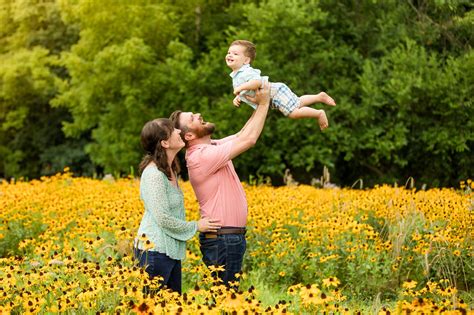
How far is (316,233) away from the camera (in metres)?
6.70

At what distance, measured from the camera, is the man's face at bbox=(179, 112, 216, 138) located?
4.54m

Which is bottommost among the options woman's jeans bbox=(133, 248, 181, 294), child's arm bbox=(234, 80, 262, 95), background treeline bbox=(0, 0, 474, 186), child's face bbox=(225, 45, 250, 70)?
background treeline bbox=(0, 0, 474, 186)

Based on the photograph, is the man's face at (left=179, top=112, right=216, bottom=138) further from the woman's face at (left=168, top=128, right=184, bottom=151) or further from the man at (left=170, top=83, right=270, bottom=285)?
the woman's face at (left=168, top=128, right=184, bottom=151)

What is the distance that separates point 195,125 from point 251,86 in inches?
16.9

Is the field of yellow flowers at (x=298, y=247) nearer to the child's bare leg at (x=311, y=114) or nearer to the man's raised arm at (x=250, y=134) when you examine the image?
the man's raised arm at (x=250, y=134)

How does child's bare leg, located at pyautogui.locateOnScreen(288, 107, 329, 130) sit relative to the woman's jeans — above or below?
above

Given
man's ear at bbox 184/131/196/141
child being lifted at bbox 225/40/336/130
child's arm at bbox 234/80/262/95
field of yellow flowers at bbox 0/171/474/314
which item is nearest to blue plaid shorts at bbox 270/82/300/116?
child being lifted at bbox 225/40/336/130

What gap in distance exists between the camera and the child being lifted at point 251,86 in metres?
4.68

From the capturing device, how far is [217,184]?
4.54 m

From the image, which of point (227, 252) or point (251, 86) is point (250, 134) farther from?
point (227, 252)

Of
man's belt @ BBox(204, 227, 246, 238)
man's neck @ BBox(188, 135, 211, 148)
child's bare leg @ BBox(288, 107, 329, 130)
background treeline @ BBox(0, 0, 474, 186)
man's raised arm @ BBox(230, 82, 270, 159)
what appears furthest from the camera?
background treeline @ BBox(0, 0, 474, 186)

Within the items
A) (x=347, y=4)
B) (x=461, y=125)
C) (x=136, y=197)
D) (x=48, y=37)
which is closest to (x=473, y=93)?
(x=461, y=125)

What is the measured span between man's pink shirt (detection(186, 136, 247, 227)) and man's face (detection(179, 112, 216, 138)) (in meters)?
0.08

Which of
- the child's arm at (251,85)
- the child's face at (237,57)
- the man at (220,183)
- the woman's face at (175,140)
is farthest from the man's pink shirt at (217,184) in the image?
the child's face at (237,57)
